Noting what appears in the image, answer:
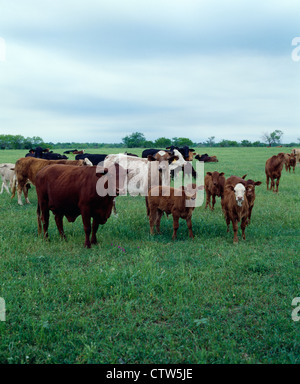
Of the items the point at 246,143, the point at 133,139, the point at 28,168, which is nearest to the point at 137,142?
the point at 133,139

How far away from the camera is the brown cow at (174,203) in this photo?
750cm

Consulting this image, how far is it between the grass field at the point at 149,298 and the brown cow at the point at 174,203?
444mm

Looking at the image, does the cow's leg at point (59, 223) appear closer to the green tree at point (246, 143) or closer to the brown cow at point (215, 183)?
the brown cow at point (215, 183)

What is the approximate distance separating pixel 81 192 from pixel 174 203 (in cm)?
215

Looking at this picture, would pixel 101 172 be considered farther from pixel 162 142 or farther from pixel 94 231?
pixel 162 142

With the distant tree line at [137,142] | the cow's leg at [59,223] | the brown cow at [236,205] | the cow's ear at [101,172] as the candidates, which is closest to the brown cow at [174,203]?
the brown cow at [236,205]

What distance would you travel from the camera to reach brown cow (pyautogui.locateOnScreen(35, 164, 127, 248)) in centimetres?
660

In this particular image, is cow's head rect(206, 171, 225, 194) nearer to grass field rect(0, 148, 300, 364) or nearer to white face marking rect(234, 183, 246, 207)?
grass field rect(0, 148, 300, 364)

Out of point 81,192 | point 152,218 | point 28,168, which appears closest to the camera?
point 81,192

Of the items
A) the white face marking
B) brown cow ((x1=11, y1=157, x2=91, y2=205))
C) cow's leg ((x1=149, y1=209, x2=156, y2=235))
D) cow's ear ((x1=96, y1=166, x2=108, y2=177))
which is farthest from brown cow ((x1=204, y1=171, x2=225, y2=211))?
brown cow ((x1=11, y1=157, x2=91, y2=205))

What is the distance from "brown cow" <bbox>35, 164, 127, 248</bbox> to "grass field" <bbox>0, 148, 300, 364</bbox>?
1.94 feet

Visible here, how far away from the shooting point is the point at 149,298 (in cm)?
452
